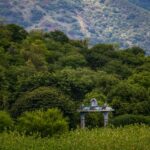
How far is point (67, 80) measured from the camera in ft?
244

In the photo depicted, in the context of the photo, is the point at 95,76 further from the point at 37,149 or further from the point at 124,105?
the point at 37,149

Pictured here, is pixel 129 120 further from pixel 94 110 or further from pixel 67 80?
pixel 67 80

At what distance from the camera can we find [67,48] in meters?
130

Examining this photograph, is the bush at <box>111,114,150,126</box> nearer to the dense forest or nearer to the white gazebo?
the dense forest

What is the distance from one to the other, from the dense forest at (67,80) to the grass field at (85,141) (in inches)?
252

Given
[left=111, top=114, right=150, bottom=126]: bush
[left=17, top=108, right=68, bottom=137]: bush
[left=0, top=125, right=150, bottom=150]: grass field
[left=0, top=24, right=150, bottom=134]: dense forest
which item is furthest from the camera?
[left=111, top=114, right=150, bottom=126]: bush

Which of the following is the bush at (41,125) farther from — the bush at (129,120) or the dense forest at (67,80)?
the bush at (129,120)

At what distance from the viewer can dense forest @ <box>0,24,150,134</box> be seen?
64.7m

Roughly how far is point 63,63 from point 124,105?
41519 mm

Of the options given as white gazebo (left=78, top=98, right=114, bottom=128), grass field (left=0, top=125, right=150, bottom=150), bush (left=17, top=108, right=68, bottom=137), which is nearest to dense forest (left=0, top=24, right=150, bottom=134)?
bush (left=17, top=108, right=68, bottom=137)

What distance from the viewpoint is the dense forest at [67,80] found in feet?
212

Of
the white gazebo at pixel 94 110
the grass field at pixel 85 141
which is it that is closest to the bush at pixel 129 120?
the white gazebo at pixel 94 110

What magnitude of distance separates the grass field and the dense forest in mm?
6410

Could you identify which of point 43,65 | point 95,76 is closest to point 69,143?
point 95,76
